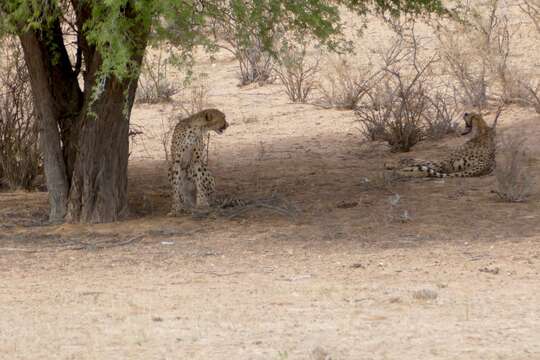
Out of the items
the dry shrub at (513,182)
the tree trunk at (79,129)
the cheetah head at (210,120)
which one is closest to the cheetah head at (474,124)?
the dry shrub at (513,182)

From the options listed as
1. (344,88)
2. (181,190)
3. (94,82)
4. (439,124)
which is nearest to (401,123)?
(439,124)

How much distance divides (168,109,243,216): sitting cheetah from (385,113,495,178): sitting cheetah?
2612 mm

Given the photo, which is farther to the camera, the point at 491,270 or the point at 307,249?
the point at 307,249

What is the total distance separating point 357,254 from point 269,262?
0.75 metres

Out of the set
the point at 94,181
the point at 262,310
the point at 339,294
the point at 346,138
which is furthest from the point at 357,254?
the point at 346,138

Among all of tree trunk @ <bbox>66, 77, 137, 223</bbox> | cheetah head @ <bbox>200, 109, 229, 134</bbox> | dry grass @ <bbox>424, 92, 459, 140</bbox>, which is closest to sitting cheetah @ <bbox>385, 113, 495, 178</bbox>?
dry grass @ <bbox>424, 92, 459, 140</bbox>

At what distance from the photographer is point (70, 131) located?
1146 cm

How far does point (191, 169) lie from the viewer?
451 inches

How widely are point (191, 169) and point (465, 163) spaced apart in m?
3.54

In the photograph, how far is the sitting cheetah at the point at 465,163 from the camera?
12.9 metres

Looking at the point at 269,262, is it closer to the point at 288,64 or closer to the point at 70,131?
the point at 288,64

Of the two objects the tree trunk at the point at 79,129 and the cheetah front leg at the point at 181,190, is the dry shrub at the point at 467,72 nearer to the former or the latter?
the cheetah front leg at the point at 181,190

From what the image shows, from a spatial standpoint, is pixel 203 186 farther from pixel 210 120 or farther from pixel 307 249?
pixel 307 249

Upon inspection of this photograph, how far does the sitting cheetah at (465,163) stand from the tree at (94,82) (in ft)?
6.73
